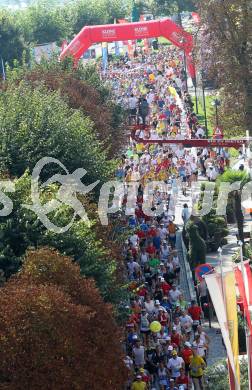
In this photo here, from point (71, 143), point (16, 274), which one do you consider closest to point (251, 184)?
point (71, 143)

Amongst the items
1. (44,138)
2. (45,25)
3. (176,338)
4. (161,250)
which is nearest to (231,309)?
(176,338)

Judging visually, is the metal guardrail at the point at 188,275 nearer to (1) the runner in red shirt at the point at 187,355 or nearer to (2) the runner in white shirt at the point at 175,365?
(1) the runner in red shirt at the point at 187,355

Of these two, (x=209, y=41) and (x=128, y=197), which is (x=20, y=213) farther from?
(x=209, y=41)

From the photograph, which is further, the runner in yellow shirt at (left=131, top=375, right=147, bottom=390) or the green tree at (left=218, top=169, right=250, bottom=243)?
the green tree at (left=218, top=169, right=250, bottom=243)

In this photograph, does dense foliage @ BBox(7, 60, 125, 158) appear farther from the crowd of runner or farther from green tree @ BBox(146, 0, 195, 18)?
green tree @ BBox(146, 0, 195, 18)

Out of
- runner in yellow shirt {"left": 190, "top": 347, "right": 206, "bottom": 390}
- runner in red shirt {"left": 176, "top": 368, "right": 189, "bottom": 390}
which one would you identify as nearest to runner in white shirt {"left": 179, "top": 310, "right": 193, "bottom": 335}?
runner in yellow shirt {"left": 190, "top": 347, "right": 206, "bottom": 390}
